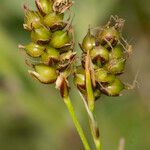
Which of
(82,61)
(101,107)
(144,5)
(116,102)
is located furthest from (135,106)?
(82,61)

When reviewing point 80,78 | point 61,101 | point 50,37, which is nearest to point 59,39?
point 50,37

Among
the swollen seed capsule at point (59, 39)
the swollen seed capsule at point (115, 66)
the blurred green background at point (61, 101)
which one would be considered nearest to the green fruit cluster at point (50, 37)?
the swollen seed capsule at point (59, 39)

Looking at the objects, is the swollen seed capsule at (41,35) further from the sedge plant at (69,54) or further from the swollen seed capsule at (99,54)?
the swollen seed capsule at (99,54)

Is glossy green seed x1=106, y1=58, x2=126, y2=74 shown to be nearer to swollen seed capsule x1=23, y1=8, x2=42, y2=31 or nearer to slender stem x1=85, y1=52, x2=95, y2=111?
slender stem x1=85, y1=52, x2=95, y2=111

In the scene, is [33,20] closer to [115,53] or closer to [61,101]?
[115,53]

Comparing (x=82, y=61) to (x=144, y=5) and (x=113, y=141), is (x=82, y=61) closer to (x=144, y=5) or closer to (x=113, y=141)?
(x=113, y=141)
